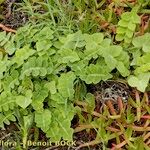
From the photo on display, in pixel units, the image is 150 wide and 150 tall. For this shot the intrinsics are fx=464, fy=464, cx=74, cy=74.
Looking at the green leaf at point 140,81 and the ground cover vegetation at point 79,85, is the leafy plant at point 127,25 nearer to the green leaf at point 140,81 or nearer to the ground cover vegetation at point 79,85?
the ground cover vegetation at point 79,85

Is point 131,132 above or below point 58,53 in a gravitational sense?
→ below

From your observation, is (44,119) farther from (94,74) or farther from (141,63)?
(141,63)

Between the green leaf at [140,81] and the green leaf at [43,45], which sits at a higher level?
the green leaf at [43,45]

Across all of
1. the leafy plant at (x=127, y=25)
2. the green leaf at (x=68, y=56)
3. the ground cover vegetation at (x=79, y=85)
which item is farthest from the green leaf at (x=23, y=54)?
the leafy plant at (x=127, y=25)

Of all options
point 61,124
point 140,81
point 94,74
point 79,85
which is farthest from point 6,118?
point 140,81

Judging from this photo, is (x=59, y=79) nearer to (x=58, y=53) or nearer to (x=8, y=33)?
(x=58, y=53)

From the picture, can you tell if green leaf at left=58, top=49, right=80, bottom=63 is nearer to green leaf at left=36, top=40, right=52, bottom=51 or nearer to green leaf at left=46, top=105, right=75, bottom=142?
green leaf at left=36, top=40, right=52, bottom=51

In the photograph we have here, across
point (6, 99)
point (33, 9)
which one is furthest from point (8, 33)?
point (6, 99)

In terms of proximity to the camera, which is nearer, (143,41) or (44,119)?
(44,119)
